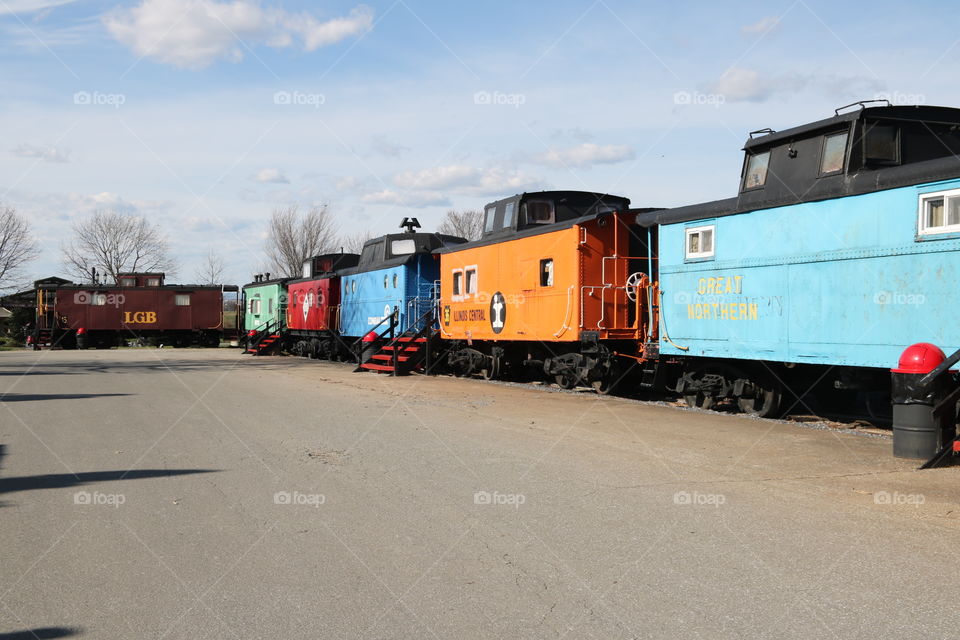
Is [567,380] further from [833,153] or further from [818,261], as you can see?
[833,153]

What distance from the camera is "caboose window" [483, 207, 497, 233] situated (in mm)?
20266

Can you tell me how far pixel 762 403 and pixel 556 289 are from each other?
505cm

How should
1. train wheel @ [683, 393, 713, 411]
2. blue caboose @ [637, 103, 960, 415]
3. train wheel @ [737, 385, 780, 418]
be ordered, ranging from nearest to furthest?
blue caboose @ [637, 103, 960, 415] < train wheel @ [737, 385, 780, 418] < train wheel @ [683, 393, 713, 411]

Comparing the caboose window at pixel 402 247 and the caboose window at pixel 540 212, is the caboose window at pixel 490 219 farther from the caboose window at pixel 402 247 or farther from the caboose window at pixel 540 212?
the caboose window at pixel 402 247

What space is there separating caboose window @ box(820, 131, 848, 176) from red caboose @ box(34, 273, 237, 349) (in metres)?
43.0

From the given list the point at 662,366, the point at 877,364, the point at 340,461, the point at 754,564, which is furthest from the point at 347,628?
the point at 662,366

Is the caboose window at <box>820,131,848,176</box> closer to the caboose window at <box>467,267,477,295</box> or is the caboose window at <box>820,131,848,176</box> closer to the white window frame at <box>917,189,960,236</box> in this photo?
the white window frame at <box>917,189,960,236</box>

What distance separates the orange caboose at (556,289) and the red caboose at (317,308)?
11.6 m

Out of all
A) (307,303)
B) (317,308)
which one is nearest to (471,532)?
(317,308)

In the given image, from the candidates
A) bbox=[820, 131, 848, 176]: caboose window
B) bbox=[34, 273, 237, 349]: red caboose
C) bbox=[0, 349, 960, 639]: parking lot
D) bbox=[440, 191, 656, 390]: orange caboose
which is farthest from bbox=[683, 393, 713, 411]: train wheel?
bbox=[34, 273, 237, 349]: red caboose

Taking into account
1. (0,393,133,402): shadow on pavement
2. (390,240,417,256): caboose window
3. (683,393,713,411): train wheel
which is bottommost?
(0,393,133,402): shadow on pavement

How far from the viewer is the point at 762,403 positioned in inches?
503

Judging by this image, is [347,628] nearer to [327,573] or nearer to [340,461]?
[327,573]

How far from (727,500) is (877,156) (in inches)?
251
